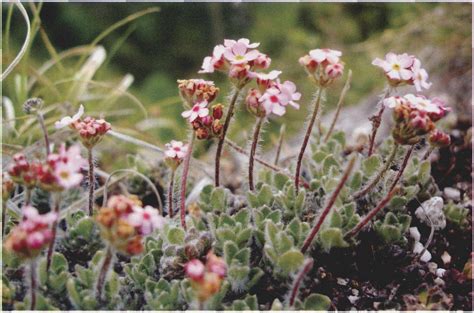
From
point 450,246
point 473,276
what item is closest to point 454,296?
point 473,276

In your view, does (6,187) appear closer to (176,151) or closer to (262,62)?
(176,151)

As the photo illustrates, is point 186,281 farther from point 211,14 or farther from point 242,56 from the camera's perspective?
Result: point 211,14

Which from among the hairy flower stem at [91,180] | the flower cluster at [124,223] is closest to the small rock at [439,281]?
the flower cluster at [124,223]

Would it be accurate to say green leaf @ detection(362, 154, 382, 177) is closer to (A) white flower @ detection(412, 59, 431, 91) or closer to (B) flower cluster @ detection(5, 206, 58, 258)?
(A) white flower @ detection(412, 59, 431, 91)

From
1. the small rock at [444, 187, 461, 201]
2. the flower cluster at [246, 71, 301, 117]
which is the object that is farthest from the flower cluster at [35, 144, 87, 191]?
the small rock at [444, 187, 461, 201]

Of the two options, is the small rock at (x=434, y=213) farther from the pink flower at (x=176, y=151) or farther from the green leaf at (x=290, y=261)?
the pink flower at (x=176, y=151)

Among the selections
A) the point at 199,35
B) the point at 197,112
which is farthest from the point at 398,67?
the point at 199,35
